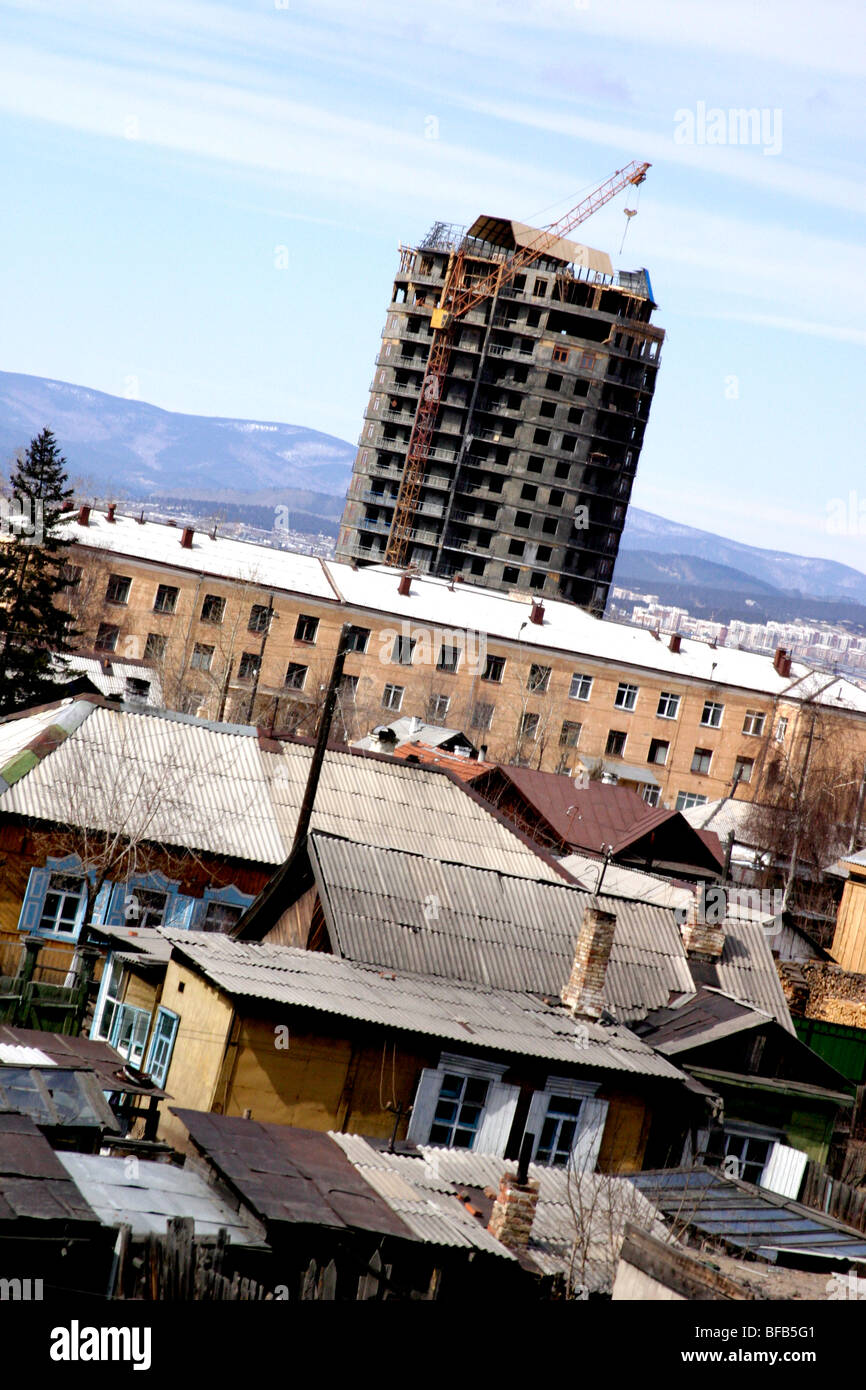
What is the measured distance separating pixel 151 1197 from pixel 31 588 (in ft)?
134

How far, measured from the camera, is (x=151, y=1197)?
13.4 m

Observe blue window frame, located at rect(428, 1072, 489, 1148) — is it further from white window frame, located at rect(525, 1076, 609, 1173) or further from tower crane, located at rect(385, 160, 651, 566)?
tower crane, located at rect(385, 160, 651, 566)

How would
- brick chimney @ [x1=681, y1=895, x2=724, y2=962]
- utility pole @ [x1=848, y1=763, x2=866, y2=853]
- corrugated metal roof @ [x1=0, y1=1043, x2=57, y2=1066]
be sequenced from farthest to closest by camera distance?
utility pole @ [x1=848, y1=763, x2=866, y2=853] → brick chimney @ [x1=681, y1=895, x2=724, y2=962] → corrugated metal roof @ [x1=0, y1=1043, x2=57, y2=1066]

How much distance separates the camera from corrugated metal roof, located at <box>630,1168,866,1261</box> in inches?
650

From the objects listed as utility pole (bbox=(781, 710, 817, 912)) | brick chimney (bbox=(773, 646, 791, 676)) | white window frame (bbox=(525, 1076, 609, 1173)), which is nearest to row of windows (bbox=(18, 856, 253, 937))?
white window frame (bbox=(525, 1076, 609, 1173))

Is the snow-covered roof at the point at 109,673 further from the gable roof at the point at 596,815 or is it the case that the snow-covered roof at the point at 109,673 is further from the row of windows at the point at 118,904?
the row of windows at the point at 118,904

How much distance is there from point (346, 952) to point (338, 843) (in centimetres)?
232

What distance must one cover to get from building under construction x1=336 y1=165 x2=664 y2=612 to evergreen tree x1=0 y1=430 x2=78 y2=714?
69.8 metres

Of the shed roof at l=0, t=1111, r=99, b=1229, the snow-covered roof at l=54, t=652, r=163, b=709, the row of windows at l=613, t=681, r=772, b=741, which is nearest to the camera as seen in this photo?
the shed roof at l=0, t=1111, r=99, b=1229

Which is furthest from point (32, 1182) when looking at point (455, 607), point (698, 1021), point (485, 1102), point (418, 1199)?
point (455, 607)

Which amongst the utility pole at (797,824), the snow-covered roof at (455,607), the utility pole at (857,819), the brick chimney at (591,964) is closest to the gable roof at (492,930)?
the brick chimney at (591,964)

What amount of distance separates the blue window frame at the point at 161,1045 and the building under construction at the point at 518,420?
104809 mm

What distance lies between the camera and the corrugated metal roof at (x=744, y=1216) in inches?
650
